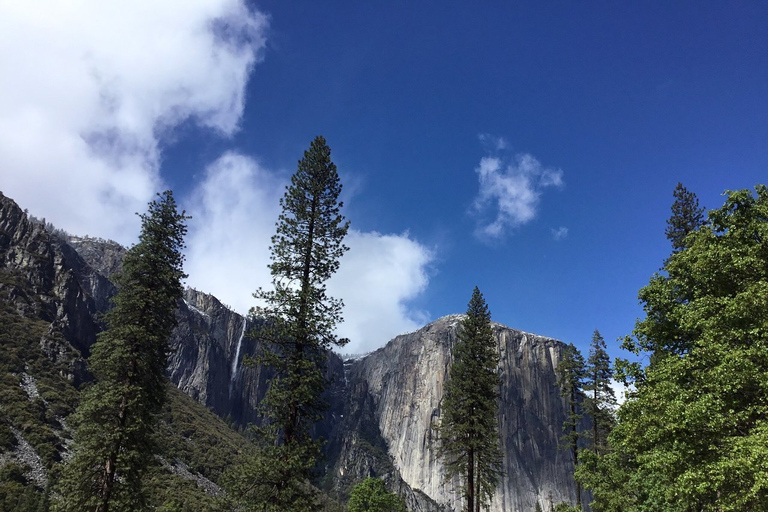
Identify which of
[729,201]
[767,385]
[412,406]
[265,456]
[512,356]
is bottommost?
[265,456]

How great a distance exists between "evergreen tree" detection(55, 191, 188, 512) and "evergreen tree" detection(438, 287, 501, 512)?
16654 mm

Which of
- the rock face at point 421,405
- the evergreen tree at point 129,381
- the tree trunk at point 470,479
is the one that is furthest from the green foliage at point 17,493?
the rock face at point 421,405

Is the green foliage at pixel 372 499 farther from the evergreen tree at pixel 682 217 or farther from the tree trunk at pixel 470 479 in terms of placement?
the evergreen tree at pixel 682 217

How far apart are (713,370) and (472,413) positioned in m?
16.0

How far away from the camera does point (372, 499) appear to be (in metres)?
42.5

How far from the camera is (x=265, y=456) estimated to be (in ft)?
47.6

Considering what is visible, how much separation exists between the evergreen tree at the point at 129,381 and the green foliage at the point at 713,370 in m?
19.7

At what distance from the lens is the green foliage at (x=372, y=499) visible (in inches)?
1665

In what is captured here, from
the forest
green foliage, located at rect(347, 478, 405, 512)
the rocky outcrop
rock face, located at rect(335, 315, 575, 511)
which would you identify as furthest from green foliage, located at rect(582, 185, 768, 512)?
rock face, located at rect(335, 315, 575, 511)

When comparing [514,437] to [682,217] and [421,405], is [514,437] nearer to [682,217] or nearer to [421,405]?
[421,405]

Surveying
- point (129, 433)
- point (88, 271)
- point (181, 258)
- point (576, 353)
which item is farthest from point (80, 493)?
point (88, 271)

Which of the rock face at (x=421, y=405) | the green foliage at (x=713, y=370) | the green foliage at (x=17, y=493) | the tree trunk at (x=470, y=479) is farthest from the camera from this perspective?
the rock face at (x=421, y=405)

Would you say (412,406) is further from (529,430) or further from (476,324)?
(476,324)

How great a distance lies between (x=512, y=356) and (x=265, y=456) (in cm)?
19827
